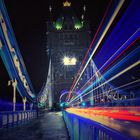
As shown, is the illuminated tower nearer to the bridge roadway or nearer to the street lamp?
the street lamp

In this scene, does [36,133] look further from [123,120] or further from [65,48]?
[65,48]

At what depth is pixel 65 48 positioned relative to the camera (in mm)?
88875

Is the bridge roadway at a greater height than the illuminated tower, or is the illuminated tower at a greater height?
the illuminated tower

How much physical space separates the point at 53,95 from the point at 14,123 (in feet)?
206

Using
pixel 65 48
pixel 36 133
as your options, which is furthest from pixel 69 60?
pixel 36 133

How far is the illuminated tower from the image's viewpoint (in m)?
83.9

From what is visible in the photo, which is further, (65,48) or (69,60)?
(65,48)

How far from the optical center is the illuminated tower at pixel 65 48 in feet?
275

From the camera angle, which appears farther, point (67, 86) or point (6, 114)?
point (67, 86)

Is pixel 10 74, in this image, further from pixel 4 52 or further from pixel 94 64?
pixel 94 64

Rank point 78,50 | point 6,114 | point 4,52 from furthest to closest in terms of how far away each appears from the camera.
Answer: point 78,50 → point 4,52 → point 6,114

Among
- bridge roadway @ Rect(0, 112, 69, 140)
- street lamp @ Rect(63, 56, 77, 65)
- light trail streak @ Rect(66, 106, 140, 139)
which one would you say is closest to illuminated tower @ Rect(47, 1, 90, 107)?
street lamp @ Rect(63, 56, 77, 65)

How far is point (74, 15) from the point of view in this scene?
4018 inches

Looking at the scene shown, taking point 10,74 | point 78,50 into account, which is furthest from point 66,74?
point 10,74
